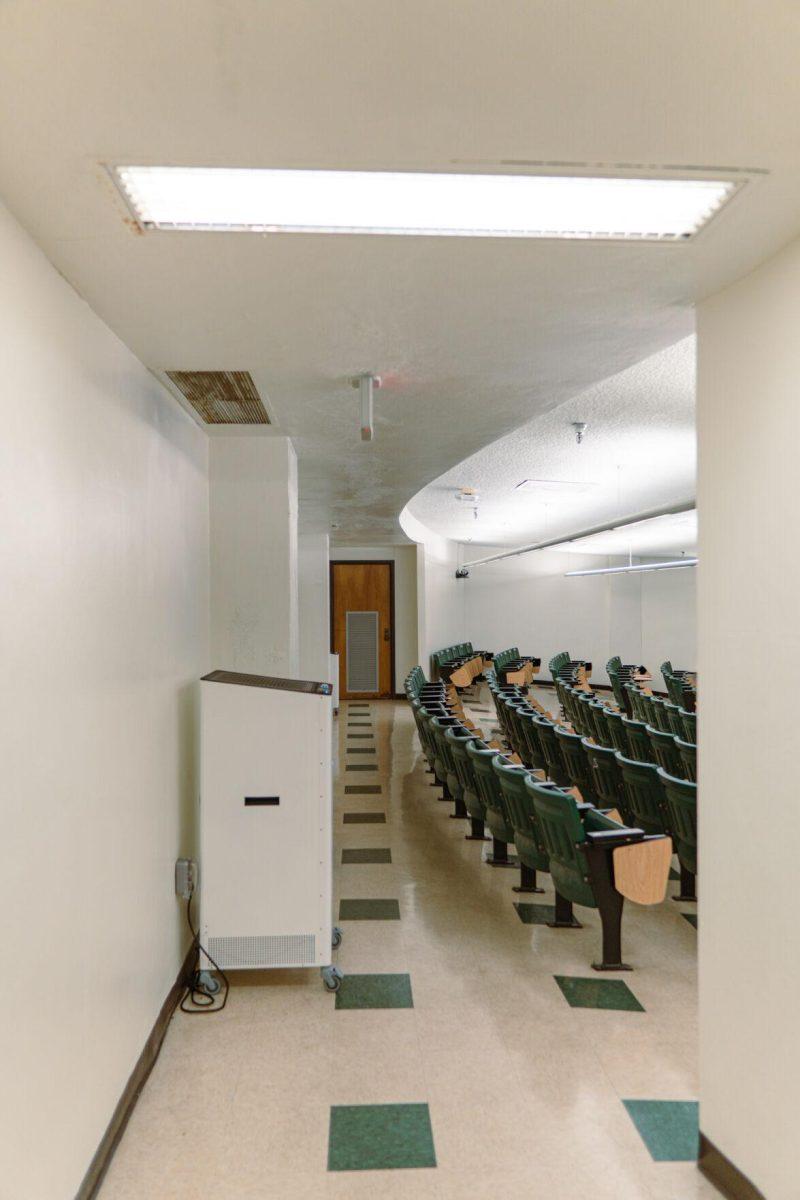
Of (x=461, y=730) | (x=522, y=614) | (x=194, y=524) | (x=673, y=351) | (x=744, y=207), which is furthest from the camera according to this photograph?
(x=522, y=614)

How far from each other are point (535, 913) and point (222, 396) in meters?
3.45

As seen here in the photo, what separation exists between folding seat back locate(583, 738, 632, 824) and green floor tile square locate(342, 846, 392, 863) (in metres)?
1.73

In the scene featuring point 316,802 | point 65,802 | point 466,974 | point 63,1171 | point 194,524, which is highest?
point 194,524

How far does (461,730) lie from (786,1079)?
13.8 feet

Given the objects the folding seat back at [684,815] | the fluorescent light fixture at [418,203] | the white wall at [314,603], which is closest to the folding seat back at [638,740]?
the folding seat back at [684,815]

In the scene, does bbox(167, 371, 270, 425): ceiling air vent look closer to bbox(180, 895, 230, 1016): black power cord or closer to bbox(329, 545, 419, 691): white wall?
bbox(180, 895, 230, 1016): black power cord

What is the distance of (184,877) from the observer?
3805 millimetres

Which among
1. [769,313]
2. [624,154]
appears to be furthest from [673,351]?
[624,154]

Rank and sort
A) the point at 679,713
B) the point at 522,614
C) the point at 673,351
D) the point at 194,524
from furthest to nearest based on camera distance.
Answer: the point at 522,614 → the point at 679,713 → the point at 673,351 → the point at 194,524

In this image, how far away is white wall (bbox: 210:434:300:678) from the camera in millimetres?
4773

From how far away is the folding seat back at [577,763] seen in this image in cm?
662

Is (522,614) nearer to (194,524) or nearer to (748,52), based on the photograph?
(194,524)

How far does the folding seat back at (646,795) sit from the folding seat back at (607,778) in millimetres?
247

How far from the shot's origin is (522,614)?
2067 cm
